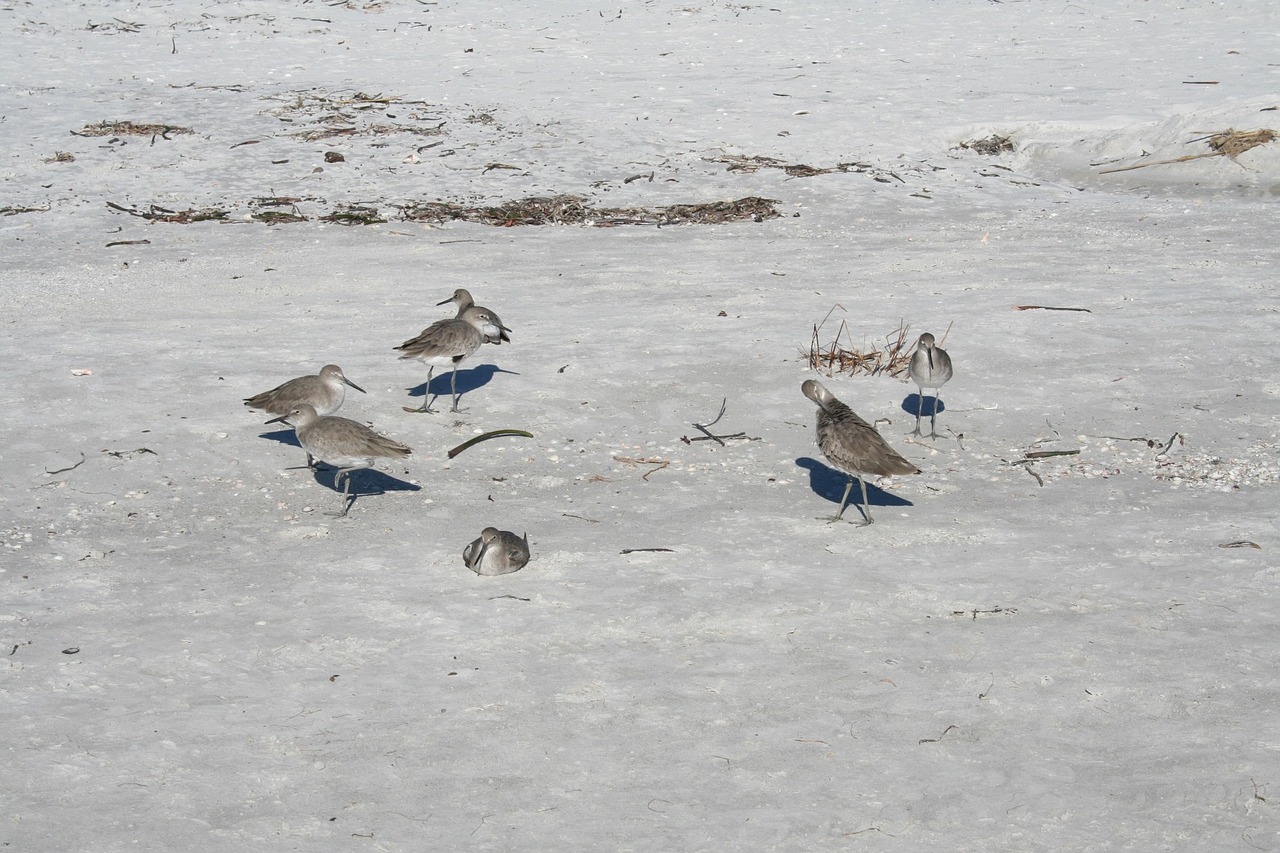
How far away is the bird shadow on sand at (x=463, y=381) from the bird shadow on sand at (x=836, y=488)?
3.50 m

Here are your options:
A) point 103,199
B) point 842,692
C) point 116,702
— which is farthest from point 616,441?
point 103,199

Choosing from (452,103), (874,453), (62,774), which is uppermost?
(452,103)

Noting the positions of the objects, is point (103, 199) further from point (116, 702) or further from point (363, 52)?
point (116, 702)

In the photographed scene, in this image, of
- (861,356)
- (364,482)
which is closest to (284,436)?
(364,482)

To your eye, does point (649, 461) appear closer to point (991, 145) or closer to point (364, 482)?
point (364, 482)

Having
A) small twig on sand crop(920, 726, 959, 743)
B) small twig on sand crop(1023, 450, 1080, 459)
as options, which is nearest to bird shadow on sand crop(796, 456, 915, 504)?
small twig on sand crop(1023, 450, 1080, 459)

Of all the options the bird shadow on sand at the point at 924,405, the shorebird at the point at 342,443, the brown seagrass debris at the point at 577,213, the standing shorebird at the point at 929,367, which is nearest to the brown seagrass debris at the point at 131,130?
the brown seagrass debris at the point at 577,213

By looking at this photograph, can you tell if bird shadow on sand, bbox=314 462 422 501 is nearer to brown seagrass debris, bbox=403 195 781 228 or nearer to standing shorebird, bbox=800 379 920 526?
standing shorebird, bbox=800 379 920 526

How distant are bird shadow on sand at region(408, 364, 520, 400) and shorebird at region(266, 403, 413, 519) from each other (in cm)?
206

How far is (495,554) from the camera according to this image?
330 inches

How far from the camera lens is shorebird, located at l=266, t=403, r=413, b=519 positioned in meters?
9.36

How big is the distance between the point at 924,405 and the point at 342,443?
5606 millimetres

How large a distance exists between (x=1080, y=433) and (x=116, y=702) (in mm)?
8388

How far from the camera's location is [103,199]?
1830 cm
